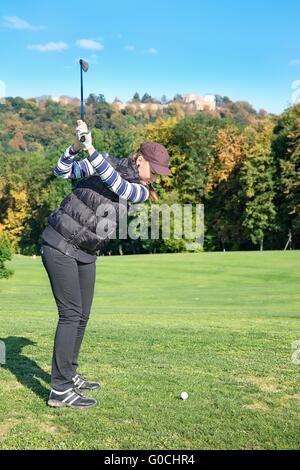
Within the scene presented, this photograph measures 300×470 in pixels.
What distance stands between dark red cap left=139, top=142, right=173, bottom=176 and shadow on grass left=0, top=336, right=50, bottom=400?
245 cm

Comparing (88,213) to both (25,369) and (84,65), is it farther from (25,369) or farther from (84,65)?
(25,369)

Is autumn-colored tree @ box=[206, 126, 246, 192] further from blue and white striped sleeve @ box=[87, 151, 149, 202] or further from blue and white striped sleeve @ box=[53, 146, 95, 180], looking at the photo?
blue and white striped sleeve @ box=[87, 151, 149, 202]

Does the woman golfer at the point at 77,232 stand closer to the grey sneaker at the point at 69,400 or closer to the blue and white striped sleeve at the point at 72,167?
the grey sneaker at the point at 69,400

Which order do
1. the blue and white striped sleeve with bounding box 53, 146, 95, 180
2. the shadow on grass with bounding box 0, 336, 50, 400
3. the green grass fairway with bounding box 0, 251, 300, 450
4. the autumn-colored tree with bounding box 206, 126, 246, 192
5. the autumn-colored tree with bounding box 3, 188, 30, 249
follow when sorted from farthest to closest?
the autumn-colored tree with bounding box 3, 188, 30, 249, the autumn-colored tree with bounding box 206, 126, 246, 192, the shadow on grass with bounding box 0, 336, 50, 400, the blue and white striped sleeve with bounding box 53, 146, 95, 180, the green grass fairway with bounding box 0, 251, 300, 450

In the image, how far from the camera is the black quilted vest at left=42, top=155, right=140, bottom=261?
4.96m

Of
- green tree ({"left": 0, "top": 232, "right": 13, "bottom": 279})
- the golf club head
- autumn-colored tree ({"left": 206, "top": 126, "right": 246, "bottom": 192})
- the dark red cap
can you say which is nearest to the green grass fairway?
the dark red cap

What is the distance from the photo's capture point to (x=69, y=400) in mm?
4961

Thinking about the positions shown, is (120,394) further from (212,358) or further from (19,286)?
(19,286)

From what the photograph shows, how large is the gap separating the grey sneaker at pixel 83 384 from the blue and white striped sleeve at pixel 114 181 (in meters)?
1.94

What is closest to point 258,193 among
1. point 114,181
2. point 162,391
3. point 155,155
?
point 162,391

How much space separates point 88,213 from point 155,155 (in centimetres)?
82

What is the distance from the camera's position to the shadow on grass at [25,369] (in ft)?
18.2

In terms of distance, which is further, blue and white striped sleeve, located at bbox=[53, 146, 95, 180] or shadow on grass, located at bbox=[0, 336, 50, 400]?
shadow on grass, located at bbox=[0, 336, 50, 400]
